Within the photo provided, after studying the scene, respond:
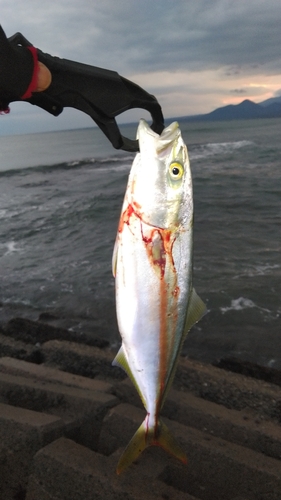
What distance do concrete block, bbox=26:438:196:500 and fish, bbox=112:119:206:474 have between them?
52.2 inches

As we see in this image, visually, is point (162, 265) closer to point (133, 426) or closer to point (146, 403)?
point (146, 403)

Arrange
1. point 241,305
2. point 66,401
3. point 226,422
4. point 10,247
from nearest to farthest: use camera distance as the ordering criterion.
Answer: point 226,422 → point 66,401 → point 241,305 → point 10,247

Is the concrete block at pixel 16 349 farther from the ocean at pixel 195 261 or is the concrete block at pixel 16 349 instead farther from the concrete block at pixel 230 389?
the concrete block at pixel 230 389

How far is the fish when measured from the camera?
2148 millimetres

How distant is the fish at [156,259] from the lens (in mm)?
2148

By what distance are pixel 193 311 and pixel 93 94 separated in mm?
1867

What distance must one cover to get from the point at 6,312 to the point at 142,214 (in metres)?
8.88

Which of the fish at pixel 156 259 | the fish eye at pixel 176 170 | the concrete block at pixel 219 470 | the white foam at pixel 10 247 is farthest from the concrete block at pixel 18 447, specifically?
the white foam at pixel 10 247

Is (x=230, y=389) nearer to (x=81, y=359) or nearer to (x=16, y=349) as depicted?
(x=81, y=359)

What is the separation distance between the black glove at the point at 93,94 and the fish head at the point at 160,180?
0.94m

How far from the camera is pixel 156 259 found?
A: 7.23ft

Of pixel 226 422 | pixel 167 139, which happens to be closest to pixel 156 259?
pixel 167 139

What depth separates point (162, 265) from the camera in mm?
2217

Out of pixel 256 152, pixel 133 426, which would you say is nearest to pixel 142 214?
pixel 133 426
